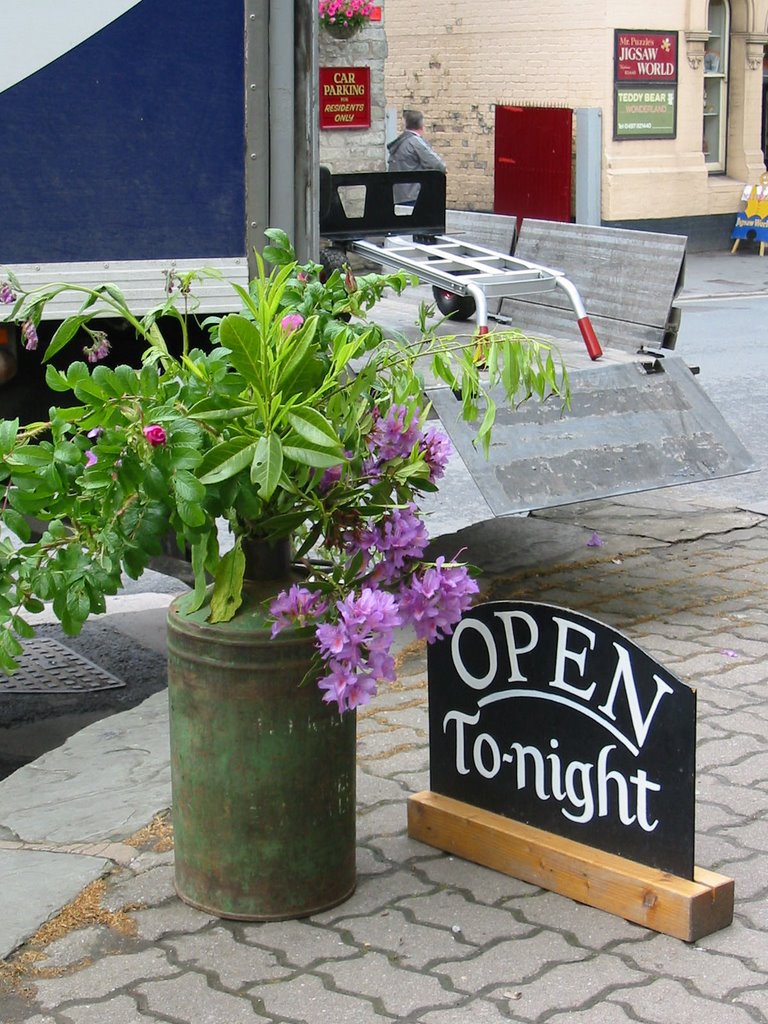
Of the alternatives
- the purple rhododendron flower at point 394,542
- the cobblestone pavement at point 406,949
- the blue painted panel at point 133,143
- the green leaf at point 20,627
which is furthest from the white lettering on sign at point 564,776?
the blue painted panel at point 133,143

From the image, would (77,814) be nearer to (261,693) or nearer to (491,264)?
(261,693)

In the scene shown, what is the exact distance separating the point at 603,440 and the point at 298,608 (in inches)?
112

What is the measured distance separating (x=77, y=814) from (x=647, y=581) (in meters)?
2.84

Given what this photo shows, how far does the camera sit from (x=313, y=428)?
3.03 meters

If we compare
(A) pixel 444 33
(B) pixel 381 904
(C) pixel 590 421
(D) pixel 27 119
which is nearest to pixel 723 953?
(B) pixel 381 904

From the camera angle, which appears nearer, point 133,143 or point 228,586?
point 228,586

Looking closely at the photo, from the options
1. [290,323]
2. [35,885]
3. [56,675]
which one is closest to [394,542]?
[290,323]

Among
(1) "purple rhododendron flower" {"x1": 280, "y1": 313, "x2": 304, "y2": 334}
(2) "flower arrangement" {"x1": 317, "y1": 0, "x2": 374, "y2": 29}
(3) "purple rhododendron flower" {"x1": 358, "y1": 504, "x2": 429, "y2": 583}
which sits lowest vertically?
(3) "purple rhododendron flower" {"x1": 358, "y1": 504, "x2": 429, "y2": 583}

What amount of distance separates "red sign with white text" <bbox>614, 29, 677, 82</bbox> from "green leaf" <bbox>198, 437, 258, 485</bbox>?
1897 cm

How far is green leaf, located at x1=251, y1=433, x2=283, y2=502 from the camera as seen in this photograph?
3006 mm

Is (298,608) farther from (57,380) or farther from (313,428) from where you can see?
(57,380)

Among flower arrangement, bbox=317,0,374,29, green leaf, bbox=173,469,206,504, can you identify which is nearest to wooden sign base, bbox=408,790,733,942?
green leaf, bbox=173,469,206,504

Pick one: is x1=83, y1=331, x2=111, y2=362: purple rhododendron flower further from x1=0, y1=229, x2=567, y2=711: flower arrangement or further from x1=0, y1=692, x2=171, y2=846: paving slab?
x1=0, y1=692, x2=171, y2=846: paving slab

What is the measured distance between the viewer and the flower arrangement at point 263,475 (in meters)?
3.06
